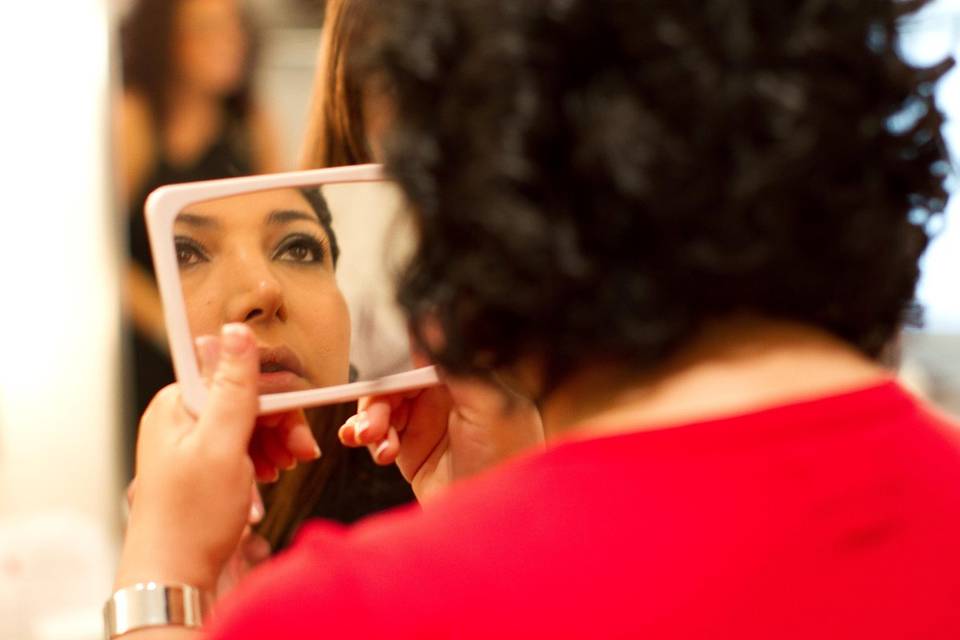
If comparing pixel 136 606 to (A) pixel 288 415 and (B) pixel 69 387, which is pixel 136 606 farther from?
(B) pixel 69 387

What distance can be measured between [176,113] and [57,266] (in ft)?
1.06

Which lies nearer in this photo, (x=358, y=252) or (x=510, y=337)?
(x=510, y=337)

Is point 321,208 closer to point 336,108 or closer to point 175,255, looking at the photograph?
point 175,255

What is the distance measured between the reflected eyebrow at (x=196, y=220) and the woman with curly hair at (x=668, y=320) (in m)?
0.21

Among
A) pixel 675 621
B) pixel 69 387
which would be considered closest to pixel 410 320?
pixel 675 621

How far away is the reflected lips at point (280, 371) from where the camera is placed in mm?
688

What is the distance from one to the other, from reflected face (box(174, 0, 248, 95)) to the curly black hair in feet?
4.22

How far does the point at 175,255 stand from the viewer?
654 mm

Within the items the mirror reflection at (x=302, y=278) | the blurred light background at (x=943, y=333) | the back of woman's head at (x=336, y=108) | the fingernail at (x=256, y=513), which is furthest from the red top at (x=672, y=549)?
the blurred light background at (x=943, y=333)

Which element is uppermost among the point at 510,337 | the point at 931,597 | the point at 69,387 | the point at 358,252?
the point at 69,387

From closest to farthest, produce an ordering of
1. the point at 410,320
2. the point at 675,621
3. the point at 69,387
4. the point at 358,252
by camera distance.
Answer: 1. the point at 675,621
2. the point at 410,320
3. the point at 358,252
4. the point at 69,387

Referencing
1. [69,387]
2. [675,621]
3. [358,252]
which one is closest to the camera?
[675,621]

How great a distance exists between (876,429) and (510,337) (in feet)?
0.50

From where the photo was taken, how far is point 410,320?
20.8 inches
